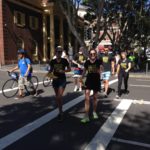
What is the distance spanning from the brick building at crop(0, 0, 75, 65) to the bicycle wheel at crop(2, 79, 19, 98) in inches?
800

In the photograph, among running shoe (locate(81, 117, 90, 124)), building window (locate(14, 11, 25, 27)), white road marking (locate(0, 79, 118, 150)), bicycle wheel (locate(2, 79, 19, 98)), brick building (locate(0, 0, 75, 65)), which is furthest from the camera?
building window (locate(14, 11, 25, 27))

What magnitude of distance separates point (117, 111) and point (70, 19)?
1752 centimetres

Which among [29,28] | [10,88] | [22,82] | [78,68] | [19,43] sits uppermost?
[29,28]

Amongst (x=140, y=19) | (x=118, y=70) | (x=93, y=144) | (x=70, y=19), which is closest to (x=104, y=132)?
(x=93, y=144)

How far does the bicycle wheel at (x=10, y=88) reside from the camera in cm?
1125

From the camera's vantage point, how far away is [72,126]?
23.6 ft

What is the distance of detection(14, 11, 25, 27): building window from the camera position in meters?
33.2

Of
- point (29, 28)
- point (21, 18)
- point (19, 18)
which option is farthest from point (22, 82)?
point (29, 28)

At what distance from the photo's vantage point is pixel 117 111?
900 cm

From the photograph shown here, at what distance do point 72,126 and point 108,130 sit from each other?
2.75 feet

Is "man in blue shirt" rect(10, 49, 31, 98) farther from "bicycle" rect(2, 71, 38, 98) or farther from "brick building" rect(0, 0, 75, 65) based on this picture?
"brick building" rect(0, 0, 75, 65)

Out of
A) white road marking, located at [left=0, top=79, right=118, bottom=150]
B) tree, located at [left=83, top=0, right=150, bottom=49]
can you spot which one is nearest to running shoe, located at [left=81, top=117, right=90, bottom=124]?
white road marking, located at [left=0, top=79, right=118, bottom=150]

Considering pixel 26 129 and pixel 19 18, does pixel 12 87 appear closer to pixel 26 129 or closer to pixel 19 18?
pixel 26 129

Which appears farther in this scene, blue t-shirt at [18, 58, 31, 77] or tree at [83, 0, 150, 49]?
tree at [83, 0, 150, 49]
